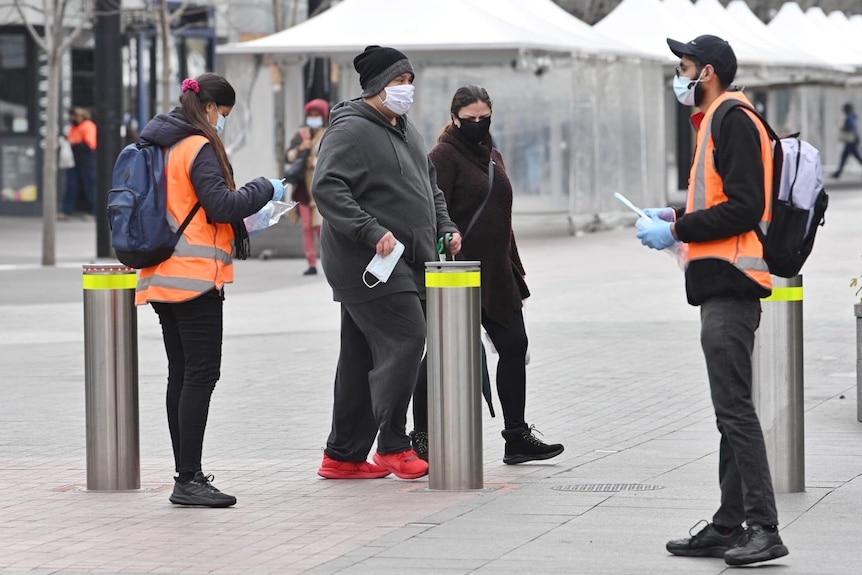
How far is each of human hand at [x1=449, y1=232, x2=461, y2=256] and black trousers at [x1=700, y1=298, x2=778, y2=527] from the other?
6.03ft

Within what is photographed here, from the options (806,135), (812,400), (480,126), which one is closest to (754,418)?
(480,126)

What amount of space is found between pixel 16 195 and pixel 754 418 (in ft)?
84.8

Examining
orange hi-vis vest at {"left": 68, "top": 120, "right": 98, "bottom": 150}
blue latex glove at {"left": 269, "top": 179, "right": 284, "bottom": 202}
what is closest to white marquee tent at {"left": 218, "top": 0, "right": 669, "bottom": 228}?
orange hi-vis vest at {"left": 68, "top": 120, "right": 98, "bottom": 150}

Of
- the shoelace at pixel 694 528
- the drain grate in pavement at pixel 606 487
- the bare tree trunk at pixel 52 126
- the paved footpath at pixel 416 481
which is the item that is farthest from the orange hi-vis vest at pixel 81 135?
the shoelace at pixel 694 528

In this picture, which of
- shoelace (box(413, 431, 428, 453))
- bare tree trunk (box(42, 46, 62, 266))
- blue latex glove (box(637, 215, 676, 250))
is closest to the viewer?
blue latex glove (box(637, 215, 676, 250))

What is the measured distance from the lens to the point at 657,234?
6.06 m

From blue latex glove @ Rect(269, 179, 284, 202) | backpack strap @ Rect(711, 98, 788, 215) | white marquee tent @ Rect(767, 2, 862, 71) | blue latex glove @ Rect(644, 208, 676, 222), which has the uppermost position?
white marquee tent @ Rect(767, 2, 862, 71)

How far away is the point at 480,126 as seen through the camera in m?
8.10

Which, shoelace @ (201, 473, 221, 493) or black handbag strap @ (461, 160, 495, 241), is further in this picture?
black handbag strap @ (461, 160, 495, 241)

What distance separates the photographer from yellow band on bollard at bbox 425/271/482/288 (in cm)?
735

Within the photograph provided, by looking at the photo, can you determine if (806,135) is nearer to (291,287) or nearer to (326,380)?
(291,287)

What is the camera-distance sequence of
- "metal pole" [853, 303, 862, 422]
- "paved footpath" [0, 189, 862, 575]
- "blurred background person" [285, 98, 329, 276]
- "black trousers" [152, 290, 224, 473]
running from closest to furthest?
"paved footpath" [0, 189, 862, 575], "black trousers" [152, 290, 224, 473], "metal pole" [853, 303, 862, 422], "blurred background person" [285, 98, 329, 276]

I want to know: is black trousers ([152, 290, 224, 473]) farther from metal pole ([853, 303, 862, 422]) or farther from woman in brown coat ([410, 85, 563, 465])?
metal pole ([853, 303, 862, 422])

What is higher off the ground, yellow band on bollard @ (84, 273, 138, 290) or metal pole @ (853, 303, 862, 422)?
yellow band on bollard @ (84, 273, 138, 290)
